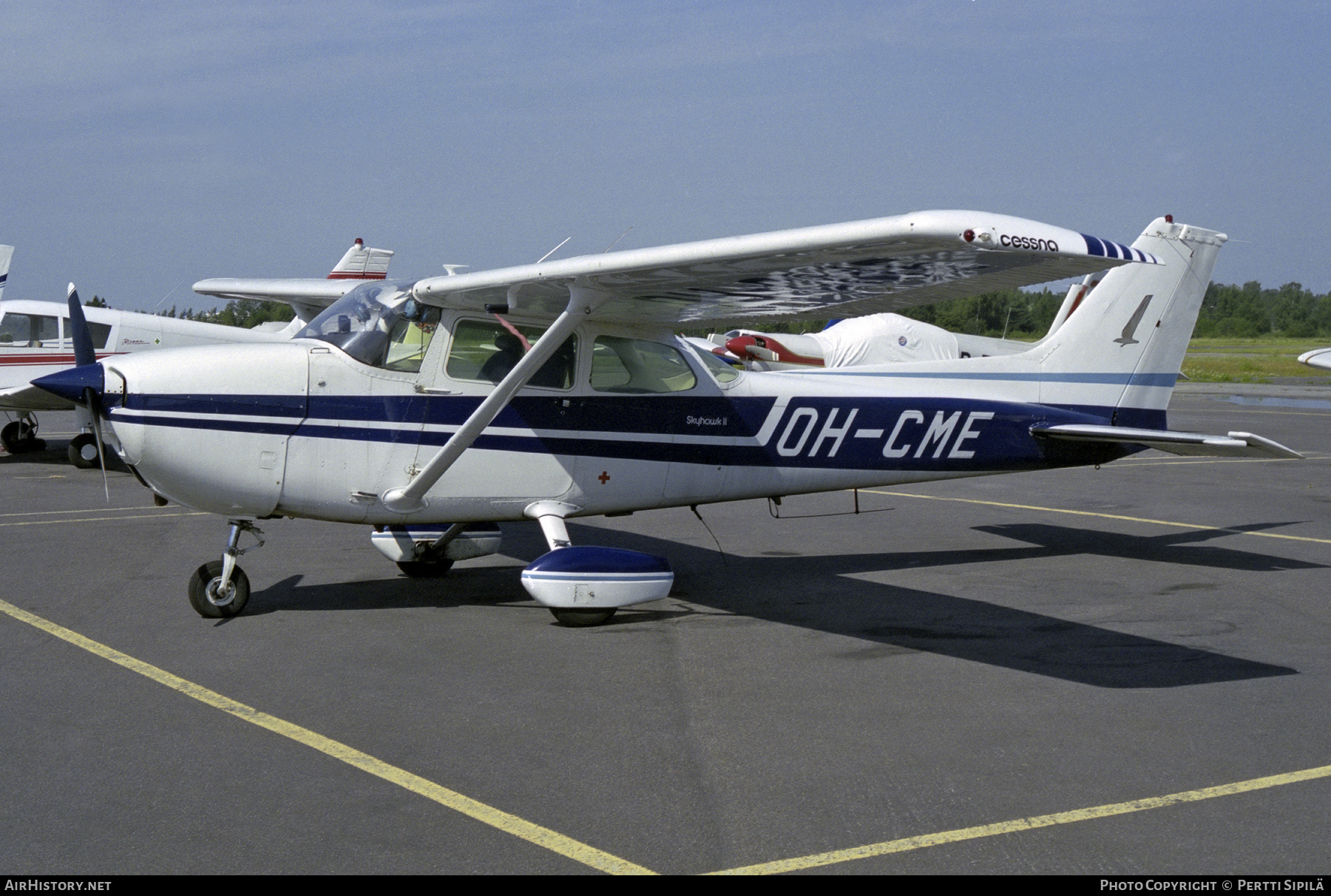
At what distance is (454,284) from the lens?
673 cm

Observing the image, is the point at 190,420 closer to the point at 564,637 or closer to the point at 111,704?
the point at 111,704

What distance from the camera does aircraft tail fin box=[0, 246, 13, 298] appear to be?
1947 cm

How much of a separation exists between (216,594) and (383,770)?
3.01 meters

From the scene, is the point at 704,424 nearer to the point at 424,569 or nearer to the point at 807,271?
the point at 807,271

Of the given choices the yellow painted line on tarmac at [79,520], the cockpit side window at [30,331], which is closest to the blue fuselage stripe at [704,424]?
the yellow painted line on tarmac at [79,520]

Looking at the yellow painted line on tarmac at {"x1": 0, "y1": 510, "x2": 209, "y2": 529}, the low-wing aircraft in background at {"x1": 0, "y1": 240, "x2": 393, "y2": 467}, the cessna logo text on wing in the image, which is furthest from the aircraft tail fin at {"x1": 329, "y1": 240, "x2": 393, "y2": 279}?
the cessna logo text on wing

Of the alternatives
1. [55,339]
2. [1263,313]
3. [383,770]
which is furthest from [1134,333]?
[1263,313]

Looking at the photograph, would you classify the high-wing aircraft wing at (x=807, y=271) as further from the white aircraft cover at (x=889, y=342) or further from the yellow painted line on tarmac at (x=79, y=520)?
the white aircraft cover at (x=889, y=342)

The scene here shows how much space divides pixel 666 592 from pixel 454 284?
2.26m

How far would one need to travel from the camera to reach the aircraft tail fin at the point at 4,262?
1947 cm

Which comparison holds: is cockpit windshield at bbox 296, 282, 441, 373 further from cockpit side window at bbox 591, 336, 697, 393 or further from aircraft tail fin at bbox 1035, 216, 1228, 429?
aircraft tail fin at bbox 1035, 216, 1228, 429

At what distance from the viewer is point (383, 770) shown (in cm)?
437

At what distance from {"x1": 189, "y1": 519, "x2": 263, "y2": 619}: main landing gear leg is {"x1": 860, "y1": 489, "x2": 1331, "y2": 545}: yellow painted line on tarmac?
666cm
